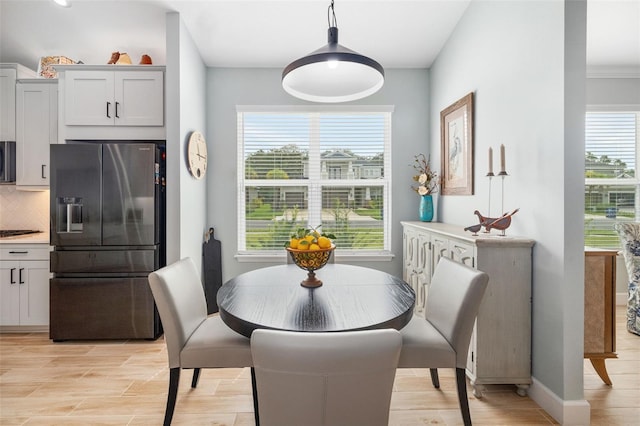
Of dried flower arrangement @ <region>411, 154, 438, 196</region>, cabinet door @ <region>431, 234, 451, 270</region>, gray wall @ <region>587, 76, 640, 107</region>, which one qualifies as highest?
gray wall @ <region>587, 76, 640, 107</region>

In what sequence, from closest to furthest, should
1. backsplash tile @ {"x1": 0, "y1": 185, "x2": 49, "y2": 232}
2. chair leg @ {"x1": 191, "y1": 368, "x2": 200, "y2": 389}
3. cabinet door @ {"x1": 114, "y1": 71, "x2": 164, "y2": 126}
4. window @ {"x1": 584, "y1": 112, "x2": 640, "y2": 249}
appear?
chair leg @ {"x1": 191, "y1": 368, "x2": 200, "y2": 389} → cabinet door @ {"x1": 114, "y1": 71, "x2": 164, "y2": 126} → backsplash tile @ {"x1": 0, "y1": 185, "x2": 49, "y2": 232} → window @ {"x1": 584, "y1": 112, "x2": 640, "y2": 249}

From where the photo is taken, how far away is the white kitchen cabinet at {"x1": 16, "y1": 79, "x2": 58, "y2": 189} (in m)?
3.35

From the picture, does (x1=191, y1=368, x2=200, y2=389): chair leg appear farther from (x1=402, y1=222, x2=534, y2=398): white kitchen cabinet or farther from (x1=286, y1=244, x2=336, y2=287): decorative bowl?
(x1=402, y1=222, x2=534, y2=398): white kitchen cabinet

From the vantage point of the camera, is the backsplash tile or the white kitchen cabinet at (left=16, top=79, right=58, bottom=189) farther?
the backsplash tile

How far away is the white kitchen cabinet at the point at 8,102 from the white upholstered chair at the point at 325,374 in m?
3.98

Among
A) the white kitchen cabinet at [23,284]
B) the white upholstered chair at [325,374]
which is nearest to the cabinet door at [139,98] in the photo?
the white kitchen cabinet at [23,284]

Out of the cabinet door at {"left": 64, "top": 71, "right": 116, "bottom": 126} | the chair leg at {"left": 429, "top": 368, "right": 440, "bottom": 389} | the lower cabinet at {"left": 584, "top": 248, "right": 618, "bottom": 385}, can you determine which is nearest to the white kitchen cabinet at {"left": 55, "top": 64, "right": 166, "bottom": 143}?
the cabinet door at {"left": 64, "top": 71, "right": 116, "bottom": 126}

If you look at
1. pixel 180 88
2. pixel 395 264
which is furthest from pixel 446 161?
pixel 180 88

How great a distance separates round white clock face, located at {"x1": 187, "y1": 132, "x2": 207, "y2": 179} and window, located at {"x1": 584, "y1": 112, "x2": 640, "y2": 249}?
14.2 feet

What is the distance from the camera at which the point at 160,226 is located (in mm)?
3051

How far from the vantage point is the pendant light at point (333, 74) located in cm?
171

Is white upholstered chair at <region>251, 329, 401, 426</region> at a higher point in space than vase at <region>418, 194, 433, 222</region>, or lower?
lower

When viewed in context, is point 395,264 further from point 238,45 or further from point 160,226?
point 238,45

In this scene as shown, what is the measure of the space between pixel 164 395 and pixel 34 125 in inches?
118
